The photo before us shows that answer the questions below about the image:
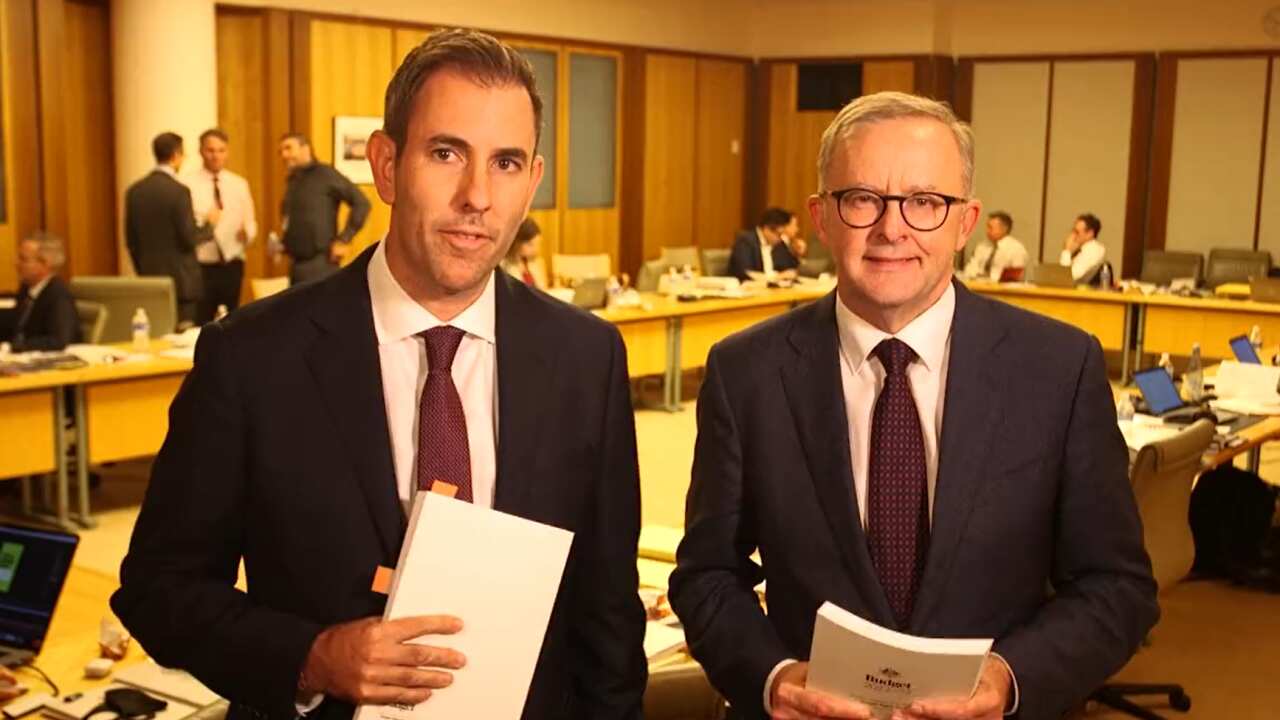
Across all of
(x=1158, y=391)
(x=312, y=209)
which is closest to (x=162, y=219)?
(x=312, y=209)

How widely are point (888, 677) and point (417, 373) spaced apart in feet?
2.40

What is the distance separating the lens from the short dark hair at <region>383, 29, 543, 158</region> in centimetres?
178

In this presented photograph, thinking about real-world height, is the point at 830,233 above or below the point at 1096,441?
above

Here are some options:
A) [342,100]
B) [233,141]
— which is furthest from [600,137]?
[233,141]

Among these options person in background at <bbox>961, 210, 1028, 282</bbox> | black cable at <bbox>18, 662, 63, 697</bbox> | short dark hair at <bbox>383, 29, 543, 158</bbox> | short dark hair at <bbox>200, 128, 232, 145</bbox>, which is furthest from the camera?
person in background at <bbox>961, 210, 1028, 282</bbox>

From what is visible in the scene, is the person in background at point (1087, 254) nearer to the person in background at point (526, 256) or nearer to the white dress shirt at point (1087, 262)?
the white dress shirt at point (1087, 262)

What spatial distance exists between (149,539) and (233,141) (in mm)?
10544

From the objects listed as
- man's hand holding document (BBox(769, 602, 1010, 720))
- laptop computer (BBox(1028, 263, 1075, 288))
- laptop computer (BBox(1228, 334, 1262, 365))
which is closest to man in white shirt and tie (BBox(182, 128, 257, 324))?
laptop computer (BBox(1028, 263, 1075, 288))

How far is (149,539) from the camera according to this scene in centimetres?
180

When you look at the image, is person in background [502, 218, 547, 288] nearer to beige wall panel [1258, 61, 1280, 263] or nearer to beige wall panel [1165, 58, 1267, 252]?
beige wall panel [1165, 58, 1267, 252]

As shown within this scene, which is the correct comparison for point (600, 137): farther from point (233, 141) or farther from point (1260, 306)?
point (1260, 306)

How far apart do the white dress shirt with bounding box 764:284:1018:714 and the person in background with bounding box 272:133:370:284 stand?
29.1 feet

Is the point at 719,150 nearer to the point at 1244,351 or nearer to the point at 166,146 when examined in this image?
the point at 166,146

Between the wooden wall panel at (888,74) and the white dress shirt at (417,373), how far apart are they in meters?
14.2
